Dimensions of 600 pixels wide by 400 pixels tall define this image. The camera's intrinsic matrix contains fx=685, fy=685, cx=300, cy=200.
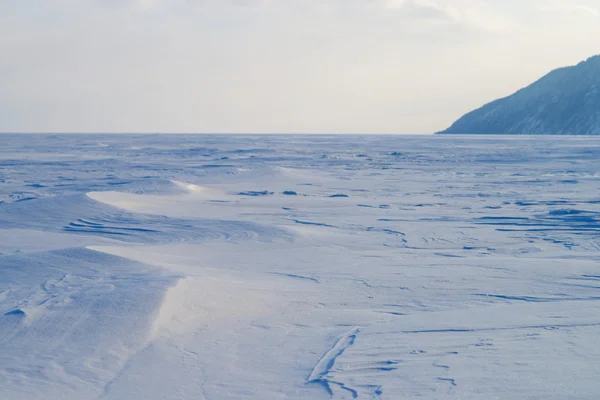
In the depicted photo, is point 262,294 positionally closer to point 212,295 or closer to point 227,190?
point 212,295

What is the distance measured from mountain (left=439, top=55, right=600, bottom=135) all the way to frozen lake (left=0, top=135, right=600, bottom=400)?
3664 inches

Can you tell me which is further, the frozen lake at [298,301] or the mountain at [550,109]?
the mountain at [550,109]

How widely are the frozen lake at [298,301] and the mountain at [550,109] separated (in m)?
93.1

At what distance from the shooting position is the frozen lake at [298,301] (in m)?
4.02

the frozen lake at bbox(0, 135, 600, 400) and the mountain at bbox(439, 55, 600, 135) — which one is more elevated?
the mountain at bbox(439, 55, 600, 135)

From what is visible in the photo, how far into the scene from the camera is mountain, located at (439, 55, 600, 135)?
10181 centimetres

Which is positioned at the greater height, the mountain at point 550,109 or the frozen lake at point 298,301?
the mountain at point 550,109

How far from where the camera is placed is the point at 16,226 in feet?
32.2

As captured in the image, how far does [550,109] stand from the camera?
109562 millimetres

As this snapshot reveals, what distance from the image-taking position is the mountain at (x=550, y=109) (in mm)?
101812

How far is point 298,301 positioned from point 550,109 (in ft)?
368

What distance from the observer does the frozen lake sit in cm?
402

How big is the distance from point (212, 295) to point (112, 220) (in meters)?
5.05

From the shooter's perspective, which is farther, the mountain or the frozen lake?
the mountain
